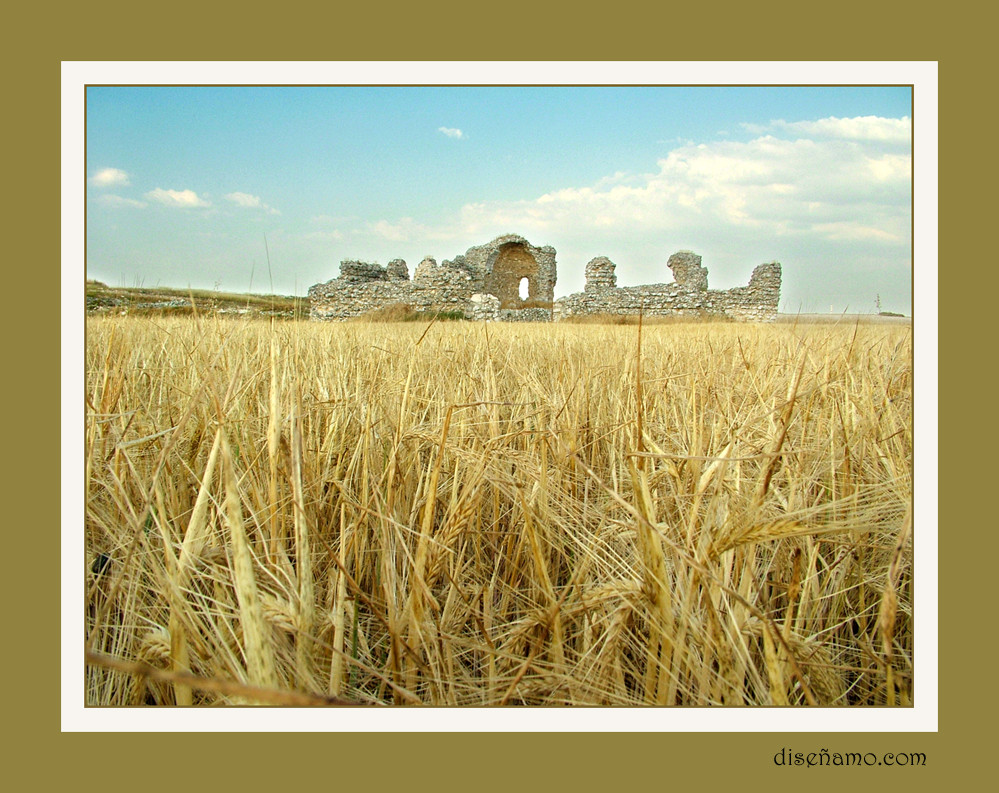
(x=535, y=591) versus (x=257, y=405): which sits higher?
(x=257, y=405)

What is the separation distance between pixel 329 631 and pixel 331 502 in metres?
0.33

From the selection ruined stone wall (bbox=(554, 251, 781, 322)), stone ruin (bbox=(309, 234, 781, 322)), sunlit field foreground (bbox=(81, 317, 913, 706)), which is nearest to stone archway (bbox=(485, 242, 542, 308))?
stone ruin (bbox=(309, 234, 781, 322))

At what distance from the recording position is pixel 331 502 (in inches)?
43.1

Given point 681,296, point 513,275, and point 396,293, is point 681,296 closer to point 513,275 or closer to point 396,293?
point 513,275

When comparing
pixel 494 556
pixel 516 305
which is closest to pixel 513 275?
pixel 516 305

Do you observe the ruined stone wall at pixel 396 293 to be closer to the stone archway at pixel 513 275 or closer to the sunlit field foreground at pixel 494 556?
Answer: the stone archway at pixel 513 275

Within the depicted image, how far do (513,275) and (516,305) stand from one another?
139 cm

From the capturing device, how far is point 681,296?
14281mm

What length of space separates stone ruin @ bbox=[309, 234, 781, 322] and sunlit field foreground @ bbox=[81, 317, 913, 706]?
396 inches

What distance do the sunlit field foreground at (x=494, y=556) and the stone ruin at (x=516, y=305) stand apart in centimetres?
1006

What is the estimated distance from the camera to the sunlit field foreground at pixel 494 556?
0.72 meters

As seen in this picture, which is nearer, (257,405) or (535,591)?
(535,591)
